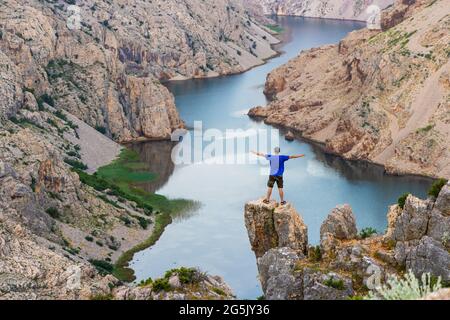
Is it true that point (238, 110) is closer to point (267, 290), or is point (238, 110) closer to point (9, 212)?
point (9, 212)

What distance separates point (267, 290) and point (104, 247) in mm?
61369

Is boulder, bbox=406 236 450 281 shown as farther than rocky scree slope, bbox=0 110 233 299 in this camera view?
No

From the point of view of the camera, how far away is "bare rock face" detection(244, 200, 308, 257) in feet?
154

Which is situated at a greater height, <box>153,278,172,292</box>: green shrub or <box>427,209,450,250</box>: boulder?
<box>427,209,450,250</box>: boulder

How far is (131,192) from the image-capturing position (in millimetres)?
128250

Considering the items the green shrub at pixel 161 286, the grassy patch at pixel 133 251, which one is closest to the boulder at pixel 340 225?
the green shrub at pixel 161 286

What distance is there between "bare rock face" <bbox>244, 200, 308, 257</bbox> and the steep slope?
98965 millimetres

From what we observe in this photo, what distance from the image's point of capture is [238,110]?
196 m

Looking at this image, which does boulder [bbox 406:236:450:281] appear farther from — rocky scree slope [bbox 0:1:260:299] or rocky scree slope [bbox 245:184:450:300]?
rocky scree slope [bbox 0:1:260:299]

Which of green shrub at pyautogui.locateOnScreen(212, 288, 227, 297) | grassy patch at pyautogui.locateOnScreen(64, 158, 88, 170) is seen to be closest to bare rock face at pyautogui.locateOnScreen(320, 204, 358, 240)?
green shrub at pyautogui.locateOnScreen(212, 288, 227, 297)

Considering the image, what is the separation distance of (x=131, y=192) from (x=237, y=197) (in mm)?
19337

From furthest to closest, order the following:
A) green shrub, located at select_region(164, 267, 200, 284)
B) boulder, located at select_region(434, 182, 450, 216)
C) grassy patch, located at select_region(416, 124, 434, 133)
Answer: grassy patch, located at select_region(416, 124, 434, 133), boulder, located at select_region(434, 182, 450, 216), green shrub, located at select_region(164, 267, 200, 284)

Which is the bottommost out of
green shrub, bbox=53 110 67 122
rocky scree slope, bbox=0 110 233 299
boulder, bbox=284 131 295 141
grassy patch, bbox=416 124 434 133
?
rocky scree slope, bbox=0 110 233 299

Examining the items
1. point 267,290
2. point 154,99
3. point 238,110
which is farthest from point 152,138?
point 267,290
